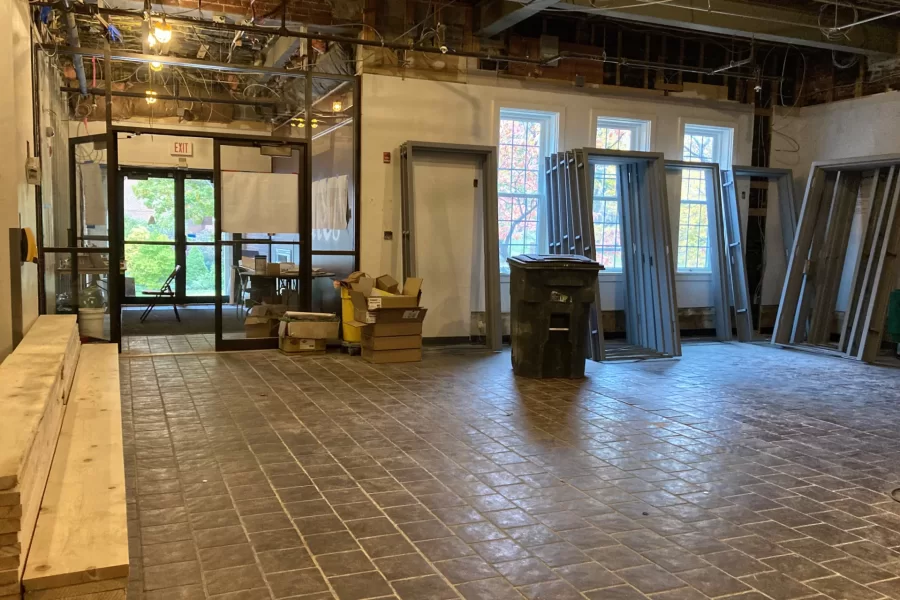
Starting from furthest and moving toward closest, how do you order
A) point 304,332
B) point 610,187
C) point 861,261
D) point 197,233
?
point 197,233, point 610,187, point 861,261, point 304,332

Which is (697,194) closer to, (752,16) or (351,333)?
(752,16)

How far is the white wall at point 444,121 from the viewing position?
7.80 metres

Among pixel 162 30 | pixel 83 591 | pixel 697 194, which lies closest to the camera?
pixel 83 591

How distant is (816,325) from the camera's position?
8977mm

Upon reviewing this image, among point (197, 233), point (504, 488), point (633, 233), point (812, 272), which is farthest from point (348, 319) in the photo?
point (197, 233)

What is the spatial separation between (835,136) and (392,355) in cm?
678

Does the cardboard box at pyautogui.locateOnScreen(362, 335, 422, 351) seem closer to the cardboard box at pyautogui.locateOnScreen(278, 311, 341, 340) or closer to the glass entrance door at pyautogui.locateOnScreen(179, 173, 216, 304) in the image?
the cardboard box at pyautogui.locateOnScreen(278, 311, 341, 340)

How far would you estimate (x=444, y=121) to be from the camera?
8.05m

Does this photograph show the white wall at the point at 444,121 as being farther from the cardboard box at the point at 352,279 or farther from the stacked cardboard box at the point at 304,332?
the stacked cardboard box at the point at 304,332

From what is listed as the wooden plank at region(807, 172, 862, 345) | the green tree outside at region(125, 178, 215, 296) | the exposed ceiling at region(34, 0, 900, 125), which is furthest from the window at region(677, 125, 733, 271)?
the green tree outside at region(125, 178, 215, 296)

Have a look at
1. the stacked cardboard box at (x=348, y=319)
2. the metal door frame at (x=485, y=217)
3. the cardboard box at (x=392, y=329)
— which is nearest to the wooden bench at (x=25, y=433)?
the cardboard box at (x=392, y=329)

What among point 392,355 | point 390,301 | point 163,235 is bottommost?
point 392,355

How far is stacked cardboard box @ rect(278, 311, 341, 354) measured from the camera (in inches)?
290

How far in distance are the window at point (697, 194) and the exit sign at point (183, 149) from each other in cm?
800
